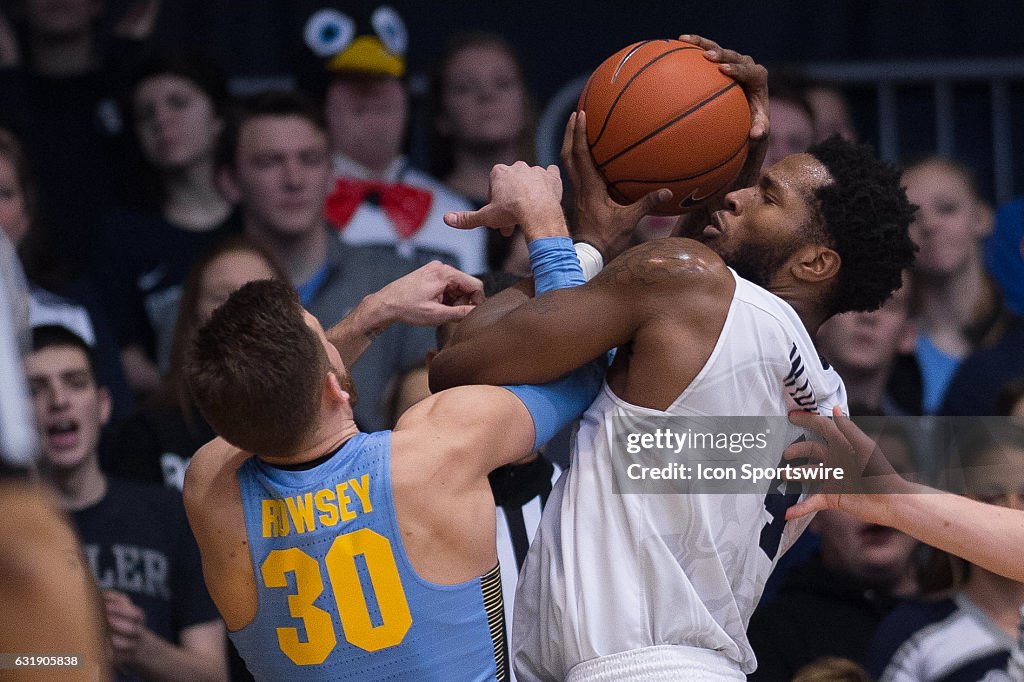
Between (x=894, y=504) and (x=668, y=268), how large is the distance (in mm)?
757

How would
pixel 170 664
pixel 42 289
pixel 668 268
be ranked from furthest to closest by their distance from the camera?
pixel 42 289, pixel 170 664, pixel 668 268

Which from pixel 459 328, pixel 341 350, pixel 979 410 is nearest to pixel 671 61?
pixel 459 328

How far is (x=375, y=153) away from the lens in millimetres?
5648

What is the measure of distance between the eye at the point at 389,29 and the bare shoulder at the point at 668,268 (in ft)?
10.5

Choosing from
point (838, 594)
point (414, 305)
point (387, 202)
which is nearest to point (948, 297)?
point (838, 594)

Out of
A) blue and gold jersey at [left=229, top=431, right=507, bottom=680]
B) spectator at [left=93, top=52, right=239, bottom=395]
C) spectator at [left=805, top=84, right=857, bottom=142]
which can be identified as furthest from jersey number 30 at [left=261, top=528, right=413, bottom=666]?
spectator at [left=805, top=84, right=857, bottom=142]

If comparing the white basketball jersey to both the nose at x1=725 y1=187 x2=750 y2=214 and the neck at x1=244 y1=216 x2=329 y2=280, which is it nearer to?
the nose at x1=725 y1=187 x2=750 y2=214

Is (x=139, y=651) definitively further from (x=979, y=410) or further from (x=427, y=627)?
(x=979, y=410)

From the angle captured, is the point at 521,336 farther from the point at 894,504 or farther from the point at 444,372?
the point at 894,504

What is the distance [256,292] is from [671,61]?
1.09m

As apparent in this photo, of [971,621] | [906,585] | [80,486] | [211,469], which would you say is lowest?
[906,585]

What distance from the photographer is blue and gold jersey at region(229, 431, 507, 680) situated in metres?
2.83

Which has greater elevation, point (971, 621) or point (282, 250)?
point (282, 250)

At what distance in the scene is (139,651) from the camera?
418 centimetres
